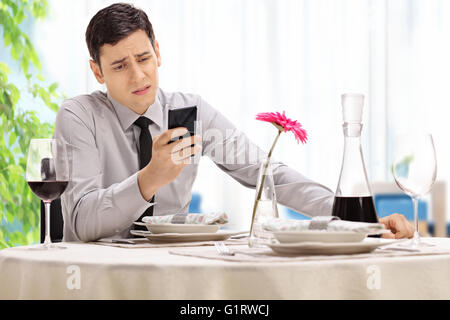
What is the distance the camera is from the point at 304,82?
4.60m

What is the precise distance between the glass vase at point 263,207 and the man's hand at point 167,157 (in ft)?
0.65

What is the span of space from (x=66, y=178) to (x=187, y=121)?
281 millimetres

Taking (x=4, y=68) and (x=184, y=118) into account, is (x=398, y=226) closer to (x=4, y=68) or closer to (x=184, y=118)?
(x=184, y=118)

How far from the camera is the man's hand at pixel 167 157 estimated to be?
1.29 m

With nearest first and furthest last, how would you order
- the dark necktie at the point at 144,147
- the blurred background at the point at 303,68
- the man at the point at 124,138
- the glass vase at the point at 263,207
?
the glass vase at the point at 263,207, the man at the point at 124,138, the dark necktie at the point at 144,147, the blurred background at the point at 303,68

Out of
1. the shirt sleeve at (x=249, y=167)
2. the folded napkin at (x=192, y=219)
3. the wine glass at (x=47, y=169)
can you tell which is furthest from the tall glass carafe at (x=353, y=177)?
the wine glass at (x=47, y=169)

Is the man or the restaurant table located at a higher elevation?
the man

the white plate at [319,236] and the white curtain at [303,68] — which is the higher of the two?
the white curtain at [303,68]

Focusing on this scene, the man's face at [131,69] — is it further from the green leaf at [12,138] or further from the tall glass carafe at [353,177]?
the green leaf at [12,138]

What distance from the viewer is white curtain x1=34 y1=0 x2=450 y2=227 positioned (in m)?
4.54

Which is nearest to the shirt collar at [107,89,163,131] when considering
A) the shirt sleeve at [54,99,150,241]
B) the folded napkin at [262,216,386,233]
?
the shirt sleeve at [54,99,150,241]

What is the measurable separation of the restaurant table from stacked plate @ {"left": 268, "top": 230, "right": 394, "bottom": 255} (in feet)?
0.06

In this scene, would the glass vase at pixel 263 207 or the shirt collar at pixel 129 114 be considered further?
the shirt collar at pixel 129 114

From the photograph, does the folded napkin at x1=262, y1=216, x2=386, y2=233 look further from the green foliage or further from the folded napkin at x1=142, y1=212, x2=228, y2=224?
the green foliage
